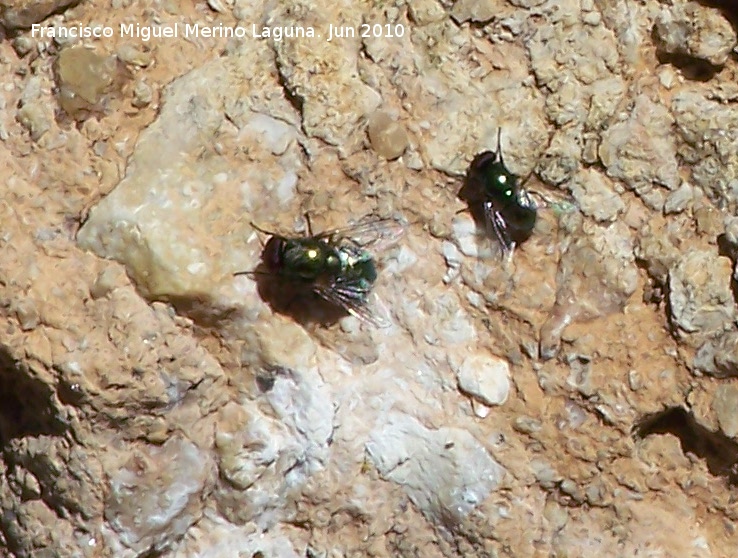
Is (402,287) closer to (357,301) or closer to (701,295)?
(357,301)

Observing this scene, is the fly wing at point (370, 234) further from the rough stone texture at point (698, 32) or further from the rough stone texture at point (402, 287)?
the rough stone texture at point (698, 32)

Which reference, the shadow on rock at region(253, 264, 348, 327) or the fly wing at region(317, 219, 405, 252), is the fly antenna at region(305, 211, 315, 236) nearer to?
the fly wing at region(317, 219, 405, 252)

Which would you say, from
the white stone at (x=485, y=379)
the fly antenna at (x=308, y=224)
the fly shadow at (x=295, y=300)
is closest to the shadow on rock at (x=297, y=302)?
the fly shadow at (x=295, y=300)

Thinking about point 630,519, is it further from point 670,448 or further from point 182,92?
point 182,92

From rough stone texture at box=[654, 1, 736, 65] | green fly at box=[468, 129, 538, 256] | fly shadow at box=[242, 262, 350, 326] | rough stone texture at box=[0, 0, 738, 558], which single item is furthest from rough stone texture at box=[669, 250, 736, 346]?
fly shadow at box=[242, 262, 350, 326]

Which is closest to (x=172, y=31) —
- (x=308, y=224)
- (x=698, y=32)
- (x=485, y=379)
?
(x=308, y=224)

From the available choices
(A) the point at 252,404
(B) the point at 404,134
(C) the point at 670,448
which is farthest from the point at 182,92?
(C) the point at 670,448
